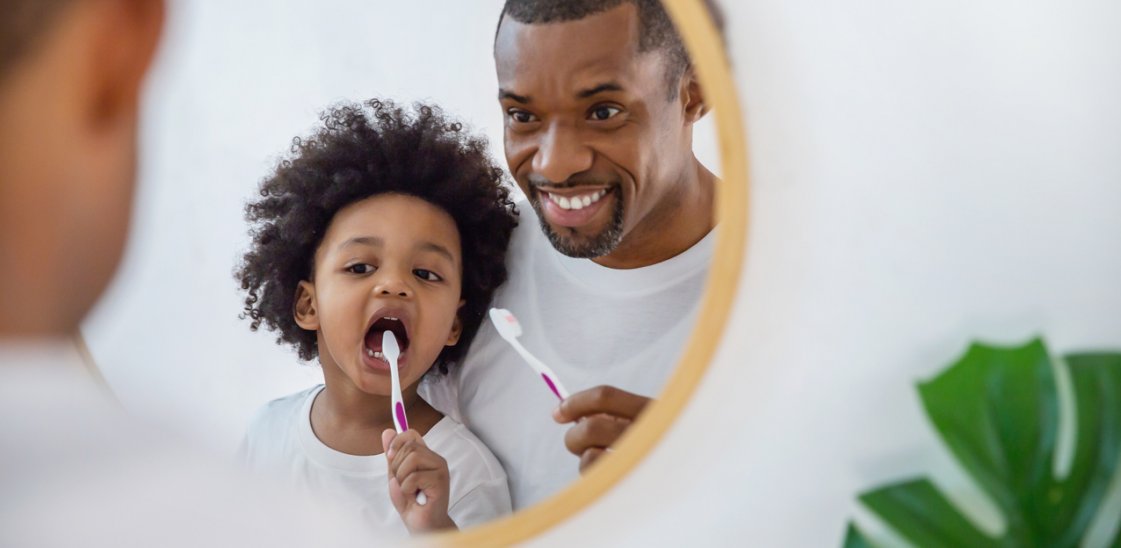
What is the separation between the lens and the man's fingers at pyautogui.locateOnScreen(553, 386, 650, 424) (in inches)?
32.7

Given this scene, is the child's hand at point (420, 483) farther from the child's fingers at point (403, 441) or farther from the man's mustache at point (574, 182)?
the man's mustache at point (574, 182)

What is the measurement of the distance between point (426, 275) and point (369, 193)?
0.08 meters

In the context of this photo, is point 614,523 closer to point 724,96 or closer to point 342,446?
point 342,446

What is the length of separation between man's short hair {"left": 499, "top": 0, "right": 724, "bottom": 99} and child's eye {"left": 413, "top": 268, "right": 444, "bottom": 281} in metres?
0.21

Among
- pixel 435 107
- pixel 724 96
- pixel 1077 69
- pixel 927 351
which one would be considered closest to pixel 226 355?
pixel 435 107

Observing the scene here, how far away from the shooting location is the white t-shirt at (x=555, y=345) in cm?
83

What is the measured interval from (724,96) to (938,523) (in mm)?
383

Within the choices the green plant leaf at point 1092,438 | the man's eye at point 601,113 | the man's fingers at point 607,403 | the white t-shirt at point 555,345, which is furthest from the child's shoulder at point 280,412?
the green plant leaf at point 1092,438

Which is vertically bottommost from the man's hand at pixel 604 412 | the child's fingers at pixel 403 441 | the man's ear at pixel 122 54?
the man's hand at pixel 604 412

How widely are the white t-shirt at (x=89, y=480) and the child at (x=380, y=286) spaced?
9 cm

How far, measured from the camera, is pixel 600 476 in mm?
829

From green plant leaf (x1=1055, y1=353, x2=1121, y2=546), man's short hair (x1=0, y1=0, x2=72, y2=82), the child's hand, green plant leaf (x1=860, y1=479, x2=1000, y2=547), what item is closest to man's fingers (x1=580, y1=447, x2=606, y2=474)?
the child's hand

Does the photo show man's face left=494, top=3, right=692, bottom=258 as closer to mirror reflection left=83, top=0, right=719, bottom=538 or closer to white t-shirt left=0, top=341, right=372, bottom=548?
mirror reflection left=83, top=0, right=719, bottom=538

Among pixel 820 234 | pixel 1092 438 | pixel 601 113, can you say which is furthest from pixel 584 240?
pixel 1092 438
